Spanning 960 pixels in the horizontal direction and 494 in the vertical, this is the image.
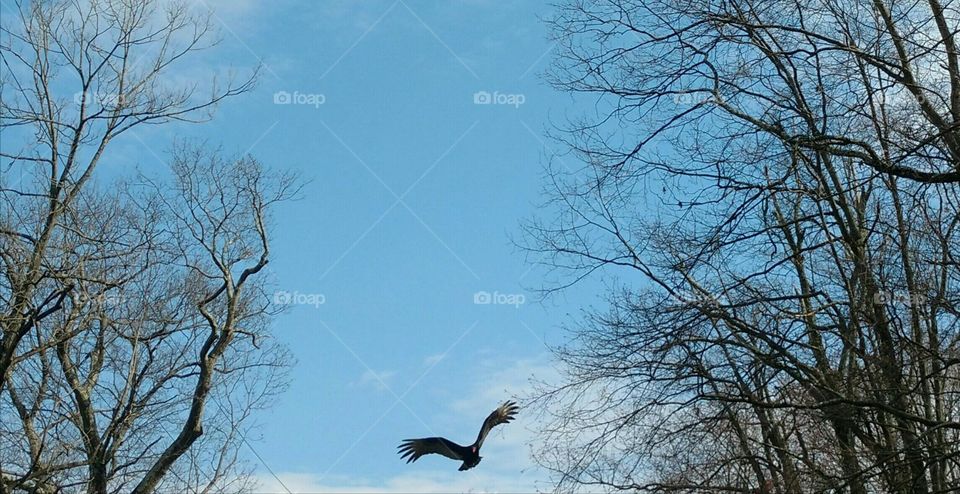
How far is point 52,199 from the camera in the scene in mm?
10906

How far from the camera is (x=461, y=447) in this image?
15.4 metres

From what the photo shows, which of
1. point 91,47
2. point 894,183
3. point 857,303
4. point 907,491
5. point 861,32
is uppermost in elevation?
point 91,47

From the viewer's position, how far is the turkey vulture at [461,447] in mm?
15250

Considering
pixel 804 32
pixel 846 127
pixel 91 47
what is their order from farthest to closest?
pixel 91 47, pixel 846 127, pixel 804 32

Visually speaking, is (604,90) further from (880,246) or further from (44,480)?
(44,480)

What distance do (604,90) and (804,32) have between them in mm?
1894

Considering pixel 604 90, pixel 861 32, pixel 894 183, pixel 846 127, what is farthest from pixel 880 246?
pixel 604 90

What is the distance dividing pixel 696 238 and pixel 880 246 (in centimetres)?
212

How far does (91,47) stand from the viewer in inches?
473

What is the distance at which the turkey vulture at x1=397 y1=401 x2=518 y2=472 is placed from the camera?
15250mm

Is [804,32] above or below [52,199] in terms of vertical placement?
below

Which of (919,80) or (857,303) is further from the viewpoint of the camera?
(857,303)

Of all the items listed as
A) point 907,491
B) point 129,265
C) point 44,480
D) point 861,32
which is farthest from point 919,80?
point 44,480

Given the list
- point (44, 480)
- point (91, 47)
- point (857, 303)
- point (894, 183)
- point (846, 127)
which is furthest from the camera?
point (44, 480)
